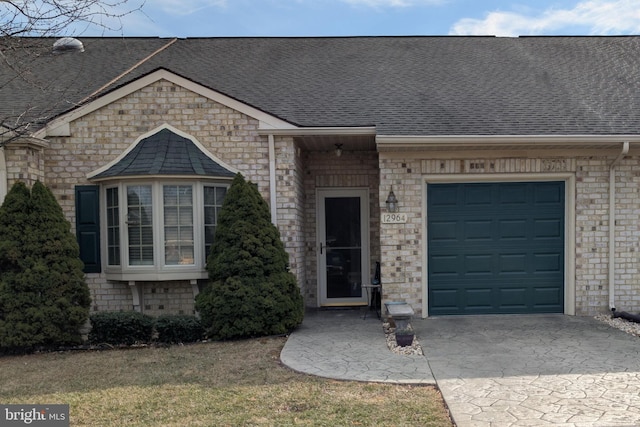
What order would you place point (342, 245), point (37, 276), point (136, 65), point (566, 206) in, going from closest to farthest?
point (37, 276)
point (566, 206)
point (342, 245)
point (136, 65)

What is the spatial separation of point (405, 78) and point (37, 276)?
727 centimetres

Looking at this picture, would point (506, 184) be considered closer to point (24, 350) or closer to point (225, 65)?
point (225, 65)

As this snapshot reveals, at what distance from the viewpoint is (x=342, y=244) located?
31.9ft

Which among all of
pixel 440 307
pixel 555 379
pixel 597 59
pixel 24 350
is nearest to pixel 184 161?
pixel 24 350

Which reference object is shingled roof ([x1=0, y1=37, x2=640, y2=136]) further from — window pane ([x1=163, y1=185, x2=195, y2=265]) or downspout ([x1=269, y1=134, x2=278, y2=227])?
window pane ([x1=163, y1=185, x2=195, y2=265])

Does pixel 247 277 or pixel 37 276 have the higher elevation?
pixel 37 276

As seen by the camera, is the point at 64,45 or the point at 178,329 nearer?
the point at 64,45

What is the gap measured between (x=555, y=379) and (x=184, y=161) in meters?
5.78

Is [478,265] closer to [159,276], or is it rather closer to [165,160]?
[159,276]

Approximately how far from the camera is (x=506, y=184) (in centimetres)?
846

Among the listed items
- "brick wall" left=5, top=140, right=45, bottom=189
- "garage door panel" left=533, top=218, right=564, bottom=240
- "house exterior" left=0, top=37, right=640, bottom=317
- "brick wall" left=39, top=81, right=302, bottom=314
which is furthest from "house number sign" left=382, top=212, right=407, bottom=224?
"brick wall" left=5, top=140, right=45, bottom=189

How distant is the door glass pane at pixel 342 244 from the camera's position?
9727mm

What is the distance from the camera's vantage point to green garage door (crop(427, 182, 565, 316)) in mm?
8461

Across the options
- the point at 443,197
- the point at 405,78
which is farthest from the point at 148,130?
the point at 405,78
